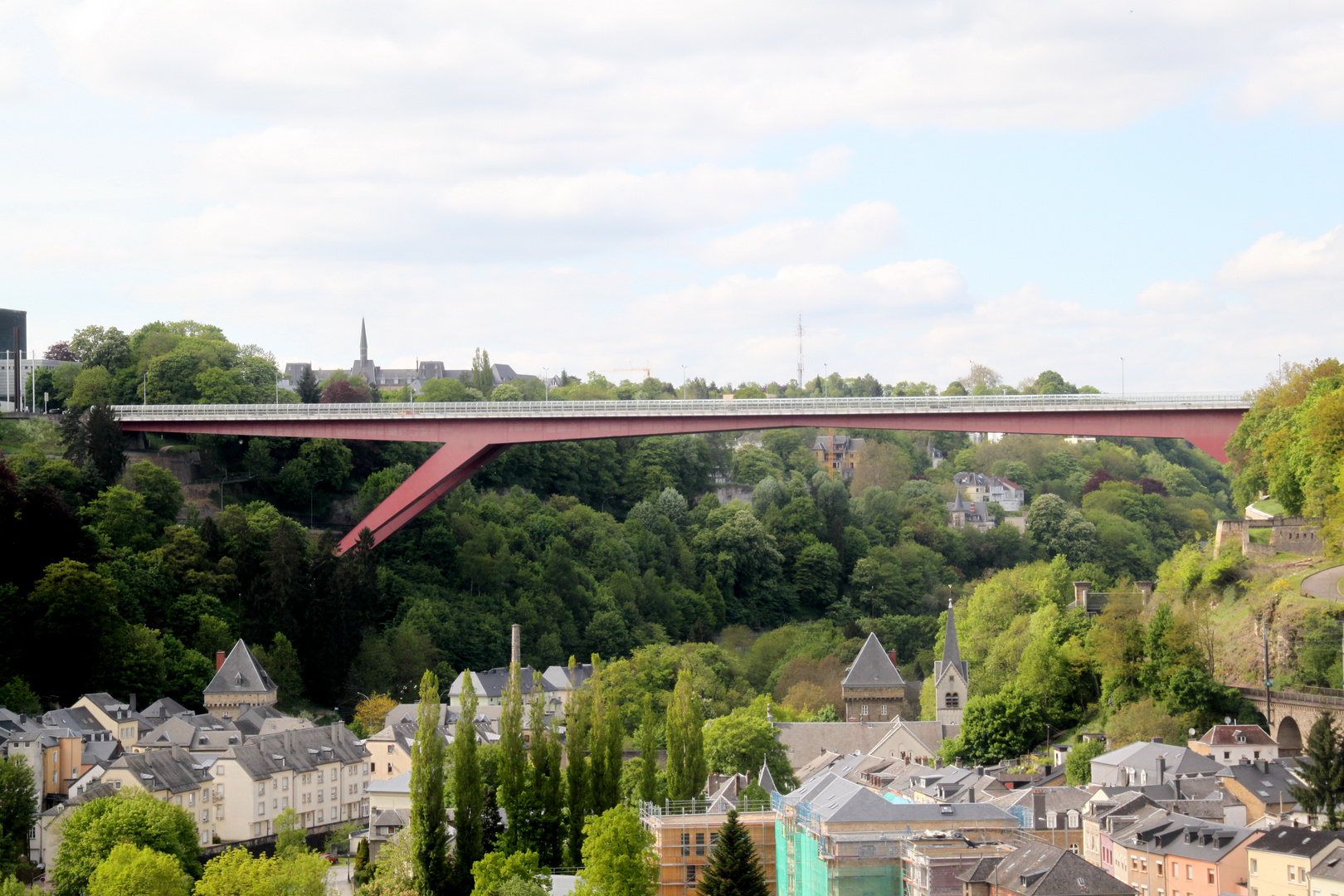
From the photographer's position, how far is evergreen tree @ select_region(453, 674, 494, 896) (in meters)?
48.7

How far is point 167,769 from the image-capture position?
196ft

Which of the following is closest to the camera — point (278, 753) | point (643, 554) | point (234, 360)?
point (278, 753)

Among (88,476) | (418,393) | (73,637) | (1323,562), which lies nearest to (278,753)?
(73,637)

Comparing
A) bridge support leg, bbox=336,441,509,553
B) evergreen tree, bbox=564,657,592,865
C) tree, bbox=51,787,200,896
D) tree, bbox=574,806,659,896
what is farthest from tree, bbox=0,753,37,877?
bridge support leg, bbox=336,441,509,553

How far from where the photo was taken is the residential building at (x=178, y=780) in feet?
189

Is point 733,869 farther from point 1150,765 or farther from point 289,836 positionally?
point 289,836

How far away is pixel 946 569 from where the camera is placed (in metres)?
112

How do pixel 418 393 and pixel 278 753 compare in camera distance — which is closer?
pixel 278 753

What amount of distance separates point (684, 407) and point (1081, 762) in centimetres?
2191

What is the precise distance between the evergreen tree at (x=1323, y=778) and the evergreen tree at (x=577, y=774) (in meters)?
18.5

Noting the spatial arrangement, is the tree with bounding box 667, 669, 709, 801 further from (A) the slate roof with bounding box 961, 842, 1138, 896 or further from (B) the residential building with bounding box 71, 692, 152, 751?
(B) the residential building with bounding box 71, 692, 152, 751

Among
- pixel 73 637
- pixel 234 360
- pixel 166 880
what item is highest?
pixel 234 360

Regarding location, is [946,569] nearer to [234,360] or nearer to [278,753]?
[234,360]

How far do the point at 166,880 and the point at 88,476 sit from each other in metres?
27.5
